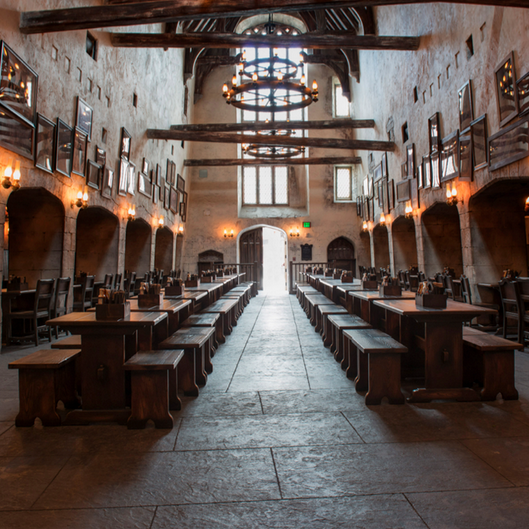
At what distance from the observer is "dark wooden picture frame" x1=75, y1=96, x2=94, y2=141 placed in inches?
302

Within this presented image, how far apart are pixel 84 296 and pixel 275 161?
32.6 feet

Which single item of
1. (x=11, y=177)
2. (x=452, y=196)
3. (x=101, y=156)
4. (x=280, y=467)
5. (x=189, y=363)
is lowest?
(x=280, y=467)

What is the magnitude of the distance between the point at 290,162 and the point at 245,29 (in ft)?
22.9

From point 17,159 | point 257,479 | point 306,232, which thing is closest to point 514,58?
point 257,479

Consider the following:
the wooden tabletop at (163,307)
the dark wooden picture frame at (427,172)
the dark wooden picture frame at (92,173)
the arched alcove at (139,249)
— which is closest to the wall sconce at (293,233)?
the arched alcove at (139,249)

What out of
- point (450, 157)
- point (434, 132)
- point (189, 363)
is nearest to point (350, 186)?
point (434, 132)

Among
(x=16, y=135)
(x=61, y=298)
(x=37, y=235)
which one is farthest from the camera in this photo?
(x=37, y=235)

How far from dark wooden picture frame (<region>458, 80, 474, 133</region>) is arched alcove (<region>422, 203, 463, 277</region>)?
285cm

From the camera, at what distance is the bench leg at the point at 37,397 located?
274cm

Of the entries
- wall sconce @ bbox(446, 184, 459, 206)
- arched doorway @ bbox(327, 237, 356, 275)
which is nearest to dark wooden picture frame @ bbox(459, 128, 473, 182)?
wall sconce @ bbox(446, 184, 459, 206)

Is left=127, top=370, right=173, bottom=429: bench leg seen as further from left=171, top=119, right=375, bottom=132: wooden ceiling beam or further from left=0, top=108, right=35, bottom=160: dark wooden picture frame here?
left=171, top=119, right=375, bottom=132: wooden ceiling beam

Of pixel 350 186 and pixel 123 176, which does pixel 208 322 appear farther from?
pixel 350 186

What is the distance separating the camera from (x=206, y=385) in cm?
367

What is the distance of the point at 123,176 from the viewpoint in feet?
32.5
